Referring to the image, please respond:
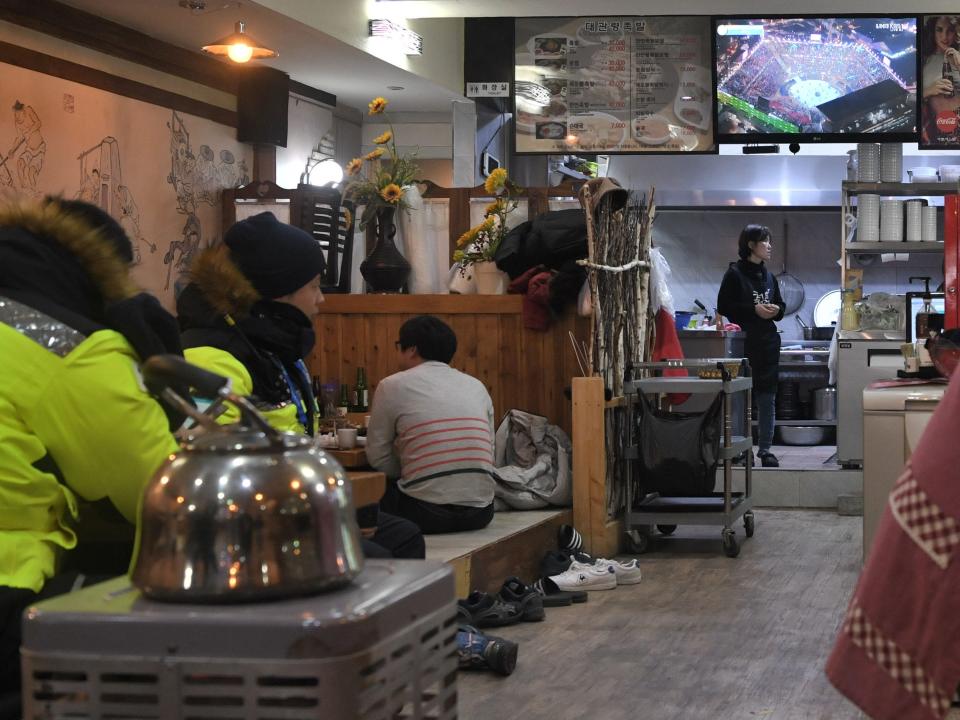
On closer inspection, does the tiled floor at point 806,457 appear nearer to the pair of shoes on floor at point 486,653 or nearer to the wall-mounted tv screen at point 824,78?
the wall-mounted tv screen at point 824,78

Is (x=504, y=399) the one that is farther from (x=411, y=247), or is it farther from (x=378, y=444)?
(x=378, y=444)

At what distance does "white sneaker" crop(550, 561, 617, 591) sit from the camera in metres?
6.25

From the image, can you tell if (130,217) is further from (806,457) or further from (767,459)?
(806,457)

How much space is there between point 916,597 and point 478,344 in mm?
6534

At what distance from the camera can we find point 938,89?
959 cm

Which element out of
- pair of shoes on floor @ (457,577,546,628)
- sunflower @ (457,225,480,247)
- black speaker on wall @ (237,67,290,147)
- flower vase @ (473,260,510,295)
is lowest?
pair of shoes on floor @ (457,577,546,628)

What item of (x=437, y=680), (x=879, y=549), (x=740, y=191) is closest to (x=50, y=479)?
(x=437, y=680)

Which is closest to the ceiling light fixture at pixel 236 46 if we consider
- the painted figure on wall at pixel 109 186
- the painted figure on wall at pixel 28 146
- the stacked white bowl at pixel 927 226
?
the painted figure on wall at pixel 109 186

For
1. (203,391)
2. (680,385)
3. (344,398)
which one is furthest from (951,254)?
(203,391)

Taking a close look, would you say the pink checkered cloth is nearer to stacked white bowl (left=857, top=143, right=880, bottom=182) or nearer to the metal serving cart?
the metal serving cart

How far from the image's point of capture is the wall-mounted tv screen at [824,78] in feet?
31.4

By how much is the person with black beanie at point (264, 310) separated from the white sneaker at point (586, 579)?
2604mm

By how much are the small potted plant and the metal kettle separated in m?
6.26

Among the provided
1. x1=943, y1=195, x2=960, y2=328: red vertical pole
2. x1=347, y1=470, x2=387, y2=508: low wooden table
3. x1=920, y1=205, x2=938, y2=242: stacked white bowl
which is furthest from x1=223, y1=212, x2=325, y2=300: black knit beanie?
x1=920, y1=205, x2=938, y2=242: stacked white bowl
